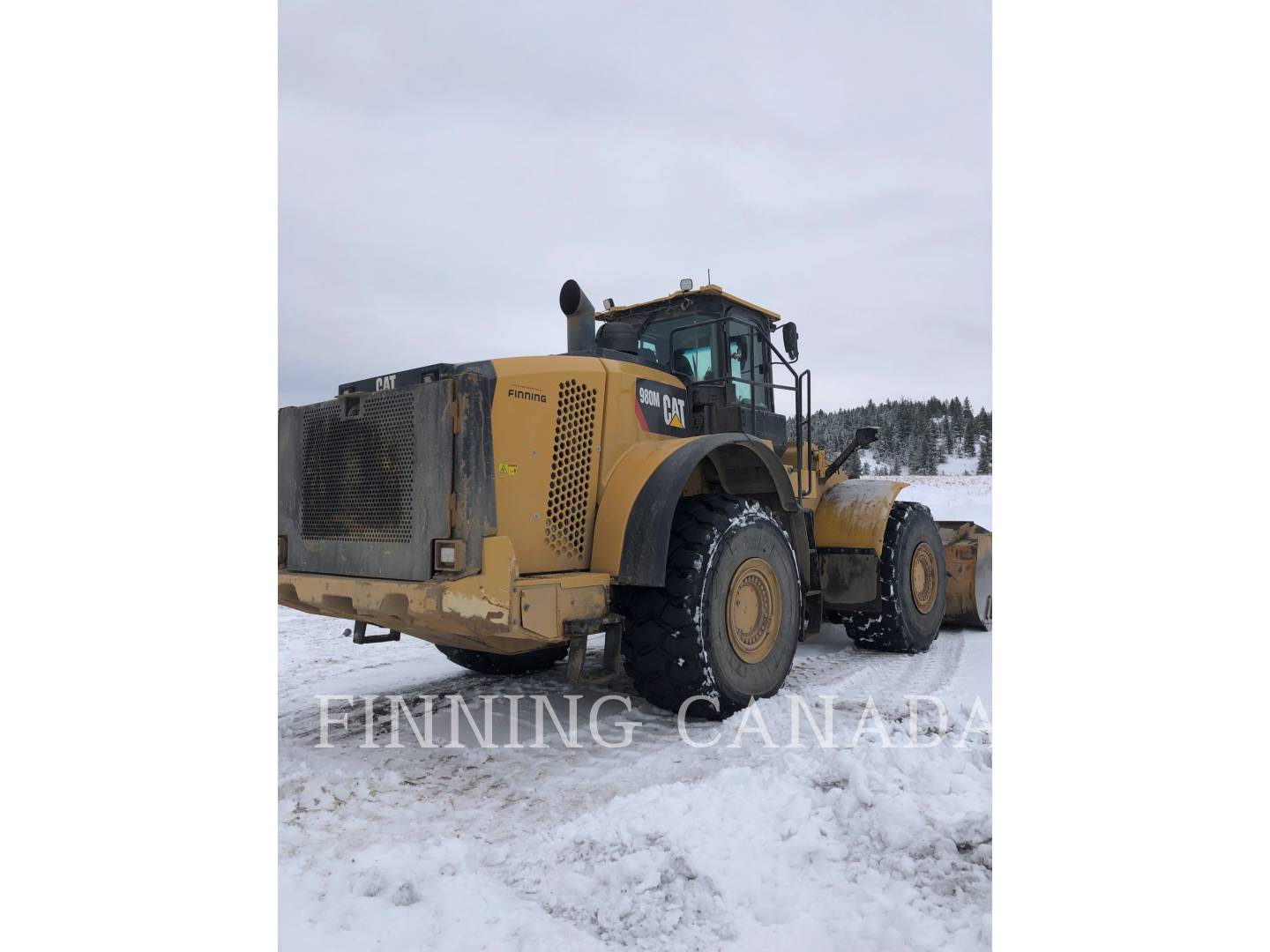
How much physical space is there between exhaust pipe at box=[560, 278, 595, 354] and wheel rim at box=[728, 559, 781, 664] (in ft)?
5.80

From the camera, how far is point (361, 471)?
4.10 m

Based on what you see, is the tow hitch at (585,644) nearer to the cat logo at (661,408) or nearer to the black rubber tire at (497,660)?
the cat logo at (661,408)

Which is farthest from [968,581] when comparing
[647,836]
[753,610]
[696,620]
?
[647,836]

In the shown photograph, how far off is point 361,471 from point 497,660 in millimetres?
2169

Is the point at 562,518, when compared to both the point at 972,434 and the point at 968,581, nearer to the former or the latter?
the point at 968,581

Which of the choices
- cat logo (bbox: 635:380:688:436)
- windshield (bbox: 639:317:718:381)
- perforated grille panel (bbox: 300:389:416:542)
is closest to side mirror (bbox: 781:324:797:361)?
windshield (bbox: 639:317:718:381)

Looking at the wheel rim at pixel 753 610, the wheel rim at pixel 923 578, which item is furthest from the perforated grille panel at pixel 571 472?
the wheel rim at pixel 923 578

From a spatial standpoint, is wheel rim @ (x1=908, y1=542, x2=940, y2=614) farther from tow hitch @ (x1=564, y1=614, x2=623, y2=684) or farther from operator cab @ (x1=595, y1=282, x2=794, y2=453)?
tow hitch @ (x1=564, y1=614, x2=623, y2=684)

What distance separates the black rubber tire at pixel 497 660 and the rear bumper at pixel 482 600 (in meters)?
1.48

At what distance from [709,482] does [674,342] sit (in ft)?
4.50

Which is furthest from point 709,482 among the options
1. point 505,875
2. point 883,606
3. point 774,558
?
point 505,875

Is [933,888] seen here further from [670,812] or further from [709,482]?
[709,482]

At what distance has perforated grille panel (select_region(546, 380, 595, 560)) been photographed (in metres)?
4.18

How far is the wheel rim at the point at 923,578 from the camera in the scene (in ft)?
22.7
